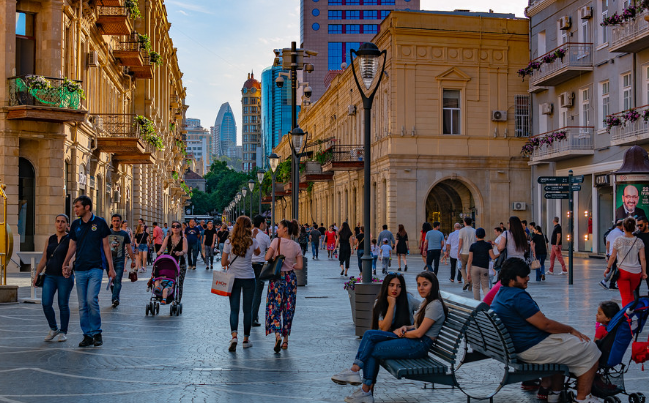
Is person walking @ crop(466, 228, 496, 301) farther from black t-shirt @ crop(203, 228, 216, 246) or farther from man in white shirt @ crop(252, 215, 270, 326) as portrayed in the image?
black t-shirt @ crop(203, 228, 216, 246)

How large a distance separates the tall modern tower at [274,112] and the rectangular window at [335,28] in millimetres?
68674

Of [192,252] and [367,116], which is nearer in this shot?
[367,116]

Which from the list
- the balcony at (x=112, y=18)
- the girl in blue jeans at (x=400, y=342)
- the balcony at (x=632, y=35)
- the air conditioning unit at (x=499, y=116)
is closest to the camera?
the girl in blue jeans at (x=400, y=342)

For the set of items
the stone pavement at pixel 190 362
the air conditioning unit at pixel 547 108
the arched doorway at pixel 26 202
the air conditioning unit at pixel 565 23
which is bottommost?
the stone pavement at pixel 190 362

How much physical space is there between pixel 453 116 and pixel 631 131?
13.8 meters

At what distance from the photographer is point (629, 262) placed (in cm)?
1188

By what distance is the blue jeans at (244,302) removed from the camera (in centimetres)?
1004

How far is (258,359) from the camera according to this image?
9320 millimetres

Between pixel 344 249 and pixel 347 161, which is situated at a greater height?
pixel 347 161

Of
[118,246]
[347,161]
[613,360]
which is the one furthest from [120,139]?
[613,360]

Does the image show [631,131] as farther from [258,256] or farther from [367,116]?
[258,256]

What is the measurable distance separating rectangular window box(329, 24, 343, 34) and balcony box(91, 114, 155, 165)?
6025 cm

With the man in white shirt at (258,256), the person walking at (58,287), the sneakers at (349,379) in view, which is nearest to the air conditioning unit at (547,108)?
the man in white shirt at (258,256)

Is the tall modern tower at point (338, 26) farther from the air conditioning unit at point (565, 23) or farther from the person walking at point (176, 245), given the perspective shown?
the person walking at point (176, 245)
